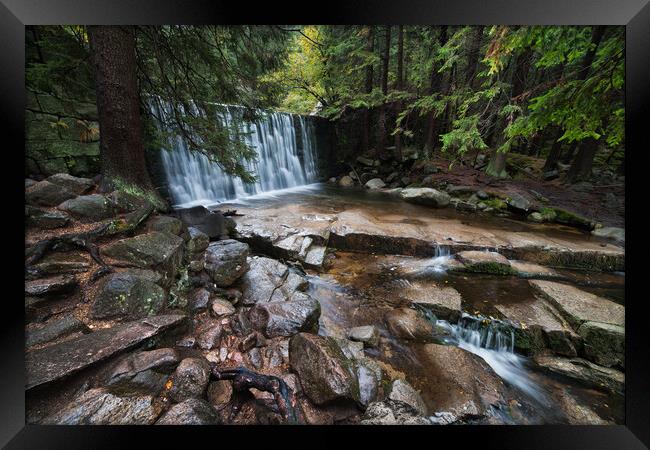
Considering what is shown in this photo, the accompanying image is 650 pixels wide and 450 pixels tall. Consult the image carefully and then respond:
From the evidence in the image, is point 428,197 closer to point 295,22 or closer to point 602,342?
point 602,342

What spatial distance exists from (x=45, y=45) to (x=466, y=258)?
5.27 meters

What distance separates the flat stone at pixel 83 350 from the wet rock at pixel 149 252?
0.56 meters

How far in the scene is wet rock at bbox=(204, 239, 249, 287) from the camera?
8.25ft

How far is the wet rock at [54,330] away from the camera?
1331mm

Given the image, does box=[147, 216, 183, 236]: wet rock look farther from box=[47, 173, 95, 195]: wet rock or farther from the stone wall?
the stone wall

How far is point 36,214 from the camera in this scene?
1873 mm

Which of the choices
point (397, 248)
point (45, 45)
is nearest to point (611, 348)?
point (397, 248)

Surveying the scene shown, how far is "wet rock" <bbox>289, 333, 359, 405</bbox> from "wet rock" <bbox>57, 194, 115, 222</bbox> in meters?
1.99

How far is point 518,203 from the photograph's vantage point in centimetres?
620

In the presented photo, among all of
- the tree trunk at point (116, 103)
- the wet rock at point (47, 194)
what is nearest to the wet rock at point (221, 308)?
the wet rock at point (47, 194)

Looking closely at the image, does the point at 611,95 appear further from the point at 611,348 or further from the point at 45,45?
the point at 45,45

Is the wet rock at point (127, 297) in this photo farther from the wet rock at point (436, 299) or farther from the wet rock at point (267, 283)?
the wet rock at point (436, 299)

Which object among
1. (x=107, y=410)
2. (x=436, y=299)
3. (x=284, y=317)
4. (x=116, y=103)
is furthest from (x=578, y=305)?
(x=116, y=103)

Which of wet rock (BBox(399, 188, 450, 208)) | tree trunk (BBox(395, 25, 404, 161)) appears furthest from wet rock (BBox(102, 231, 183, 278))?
wet rock (BBox(399, 188, 450, 208))
